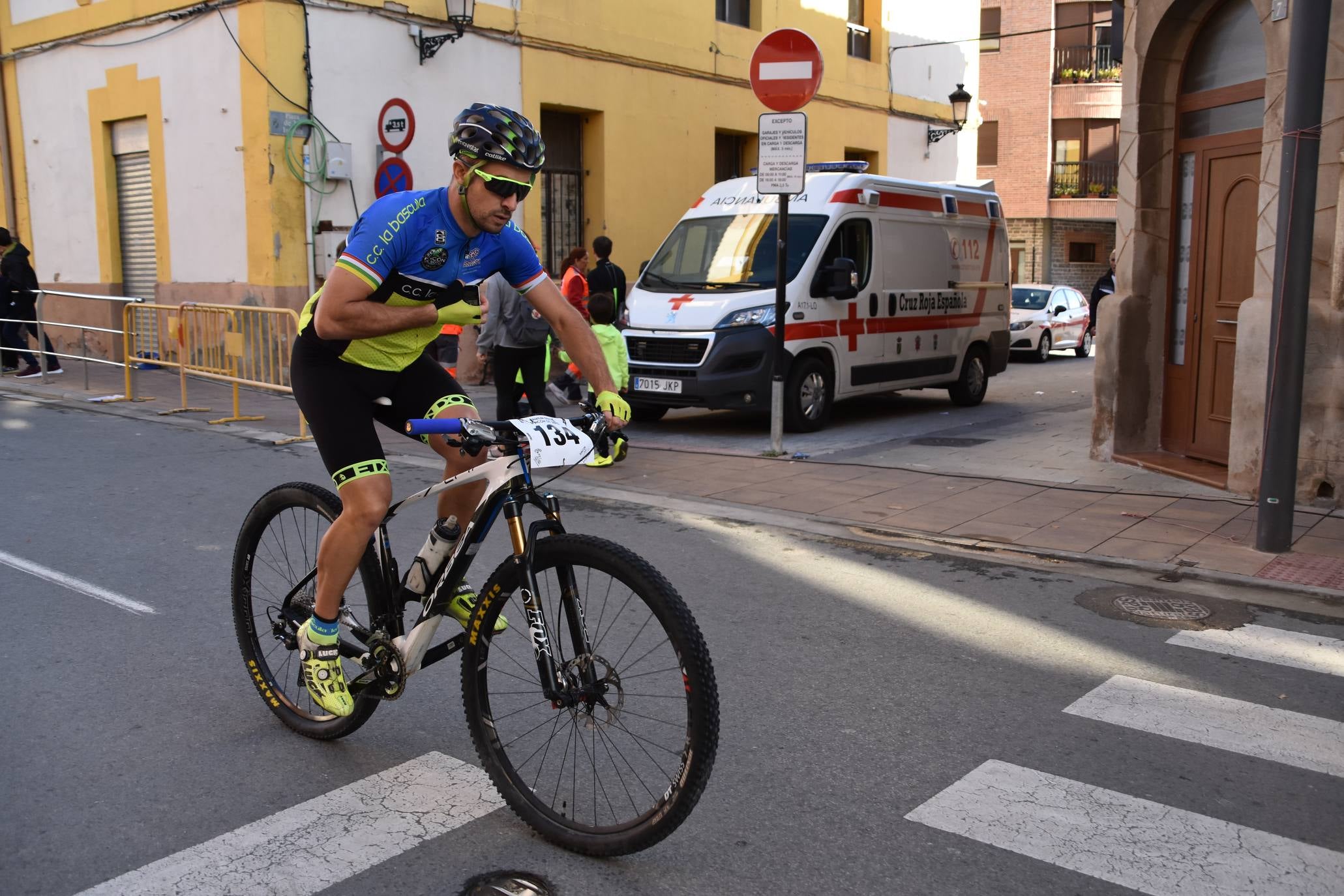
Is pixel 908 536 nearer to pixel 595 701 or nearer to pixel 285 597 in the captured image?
pixel 285 597

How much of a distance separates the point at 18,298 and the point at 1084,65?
113ft

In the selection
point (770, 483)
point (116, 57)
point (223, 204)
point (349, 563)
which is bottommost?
point (770, 483)

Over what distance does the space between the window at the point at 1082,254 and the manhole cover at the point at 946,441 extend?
32516 mm

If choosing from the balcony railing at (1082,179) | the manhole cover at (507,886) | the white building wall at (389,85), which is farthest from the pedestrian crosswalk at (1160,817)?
the balcony railing at (1082,179)

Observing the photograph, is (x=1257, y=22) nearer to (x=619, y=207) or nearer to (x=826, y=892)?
(x=826, y=892)

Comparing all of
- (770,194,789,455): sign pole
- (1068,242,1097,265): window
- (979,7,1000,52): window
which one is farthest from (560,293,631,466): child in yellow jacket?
(1068,242,1097,265): window

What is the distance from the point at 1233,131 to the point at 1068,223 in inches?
1342

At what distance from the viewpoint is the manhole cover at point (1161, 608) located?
5.75m

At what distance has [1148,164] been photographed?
9.58m

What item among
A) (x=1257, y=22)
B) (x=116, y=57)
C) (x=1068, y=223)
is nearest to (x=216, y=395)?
(x=116, y=57)

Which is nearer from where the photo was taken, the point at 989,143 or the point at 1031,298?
the point at 1031,298

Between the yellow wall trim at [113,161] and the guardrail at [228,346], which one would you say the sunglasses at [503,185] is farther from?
the yellow wall trim at [113,161]

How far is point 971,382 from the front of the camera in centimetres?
1488

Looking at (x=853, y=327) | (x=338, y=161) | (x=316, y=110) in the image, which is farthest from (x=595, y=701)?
(x=316, y=110)
